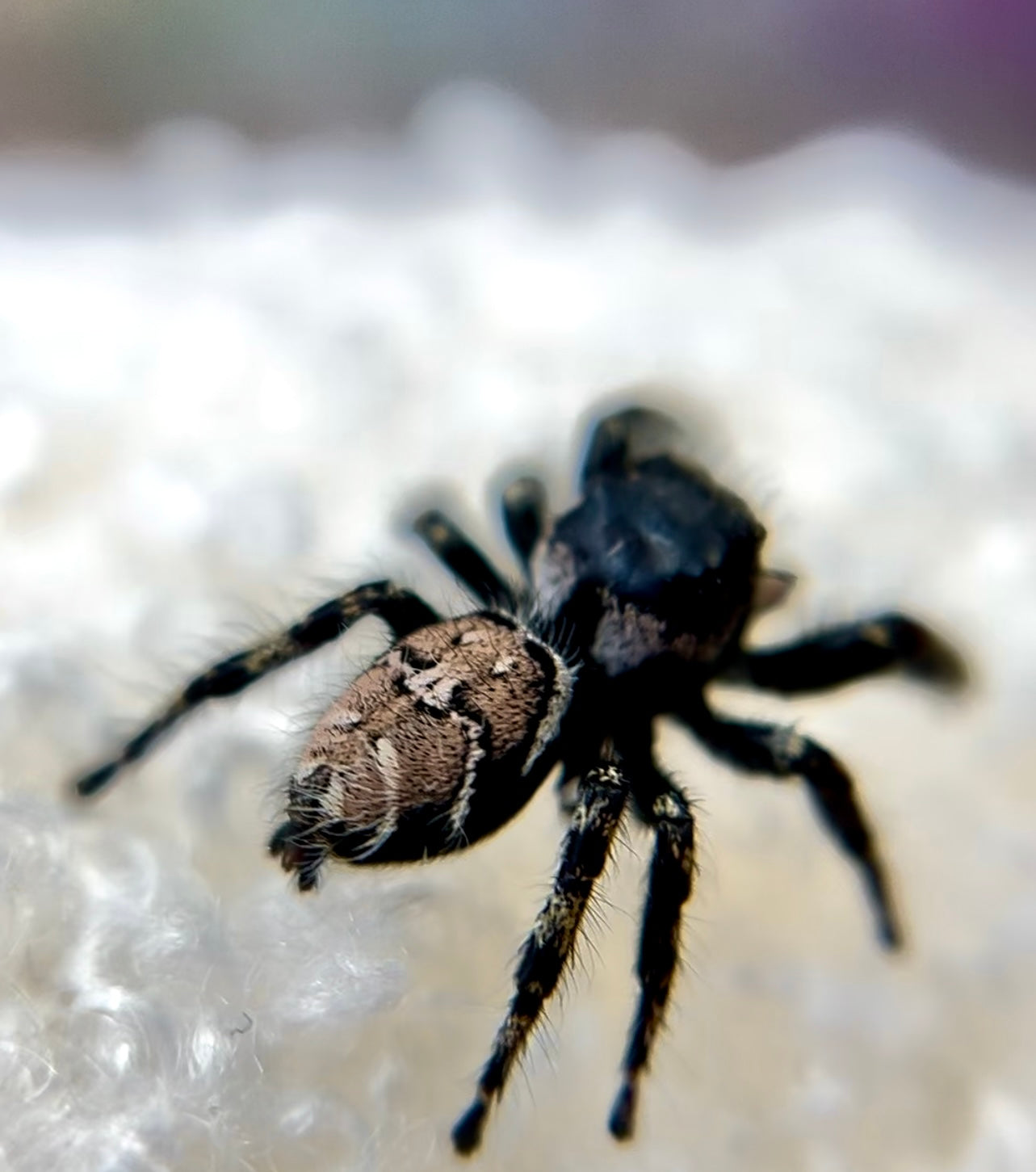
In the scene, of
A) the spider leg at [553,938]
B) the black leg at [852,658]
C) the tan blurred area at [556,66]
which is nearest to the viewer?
the spider leg at [553,938]

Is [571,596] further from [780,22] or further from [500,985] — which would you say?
[780,22]

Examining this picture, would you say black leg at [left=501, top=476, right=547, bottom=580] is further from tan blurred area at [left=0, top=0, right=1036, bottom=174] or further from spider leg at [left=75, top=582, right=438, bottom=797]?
tan blurred area at [left=0, top=0, right=1036, bottom=174]

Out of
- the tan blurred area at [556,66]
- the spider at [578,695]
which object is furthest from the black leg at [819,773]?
the tan blurred area at [556,66]

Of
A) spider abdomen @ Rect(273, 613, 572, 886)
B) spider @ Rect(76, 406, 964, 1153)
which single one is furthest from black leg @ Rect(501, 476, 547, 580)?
spider abdomen @ Rect(273, 613, 572, 886)

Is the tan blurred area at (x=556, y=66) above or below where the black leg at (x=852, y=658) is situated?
above

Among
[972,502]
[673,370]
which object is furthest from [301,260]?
[972,502]

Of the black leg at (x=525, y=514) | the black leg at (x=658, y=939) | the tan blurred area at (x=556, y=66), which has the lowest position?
the black leg at (x=658, y=939)

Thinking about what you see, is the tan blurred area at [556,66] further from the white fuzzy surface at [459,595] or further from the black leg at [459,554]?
the black leg at [459,554]
